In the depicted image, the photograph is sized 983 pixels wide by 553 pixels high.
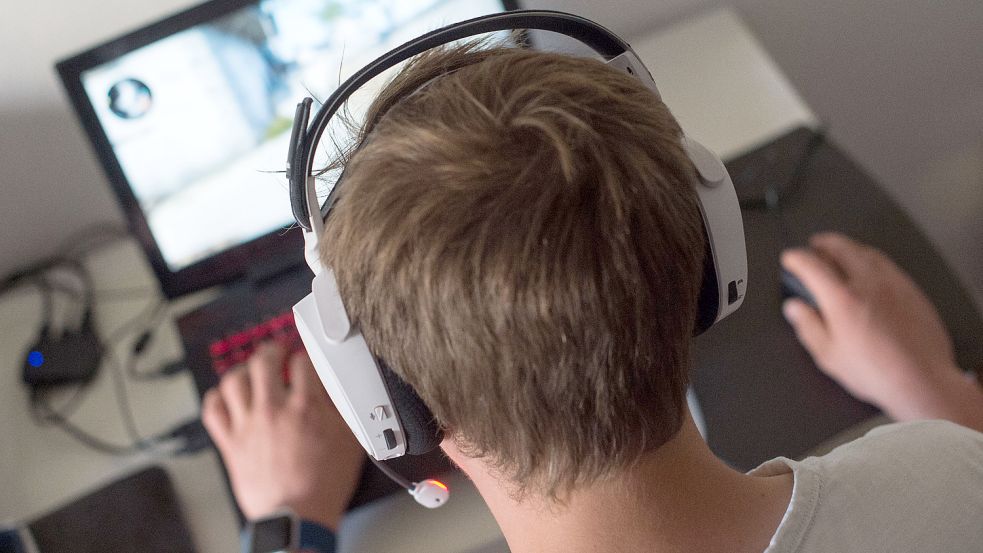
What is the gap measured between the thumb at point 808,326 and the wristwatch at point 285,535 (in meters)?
0.53

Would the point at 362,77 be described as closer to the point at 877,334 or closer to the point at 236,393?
the point at 236,393

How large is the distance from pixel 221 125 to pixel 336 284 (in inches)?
20.2

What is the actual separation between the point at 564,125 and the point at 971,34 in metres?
1.17

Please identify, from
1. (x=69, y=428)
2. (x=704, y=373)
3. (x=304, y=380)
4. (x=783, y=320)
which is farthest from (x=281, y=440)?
(x=783, y=320)

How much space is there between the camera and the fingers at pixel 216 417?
823 millimetres

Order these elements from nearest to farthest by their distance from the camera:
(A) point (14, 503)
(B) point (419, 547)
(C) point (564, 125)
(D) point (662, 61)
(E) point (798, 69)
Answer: (C) point (564, 125) < (B) point (419, 547) < (A) point (14, 503) < (D) point (662, 61) < (E) point (798, 69)

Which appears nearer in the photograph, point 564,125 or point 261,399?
point 564,125

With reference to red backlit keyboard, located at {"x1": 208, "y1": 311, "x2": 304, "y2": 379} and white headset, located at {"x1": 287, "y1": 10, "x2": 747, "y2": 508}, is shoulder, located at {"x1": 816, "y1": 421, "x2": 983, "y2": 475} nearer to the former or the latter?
white headset, located at {"x1": 287, "y1": 10, "x2": 747, "y2": 508}

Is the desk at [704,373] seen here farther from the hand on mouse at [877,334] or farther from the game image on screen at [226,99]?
the game image on screen at [226,99]

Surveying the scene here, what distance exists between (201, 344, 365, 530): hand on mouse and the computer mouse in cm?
50

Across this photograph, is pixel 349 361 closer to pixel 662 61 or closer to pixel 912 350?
pixel 912 350

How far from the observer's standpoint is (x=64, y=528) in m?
0.81

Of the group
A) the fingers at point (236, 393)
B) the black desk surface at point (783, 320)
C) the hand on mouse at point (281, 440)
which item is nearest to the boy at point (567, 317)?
the black desk surface at point (783, 320)

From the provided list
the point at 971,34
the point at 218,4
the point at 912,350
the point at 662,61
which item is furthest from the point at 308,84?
the point at 971,34
